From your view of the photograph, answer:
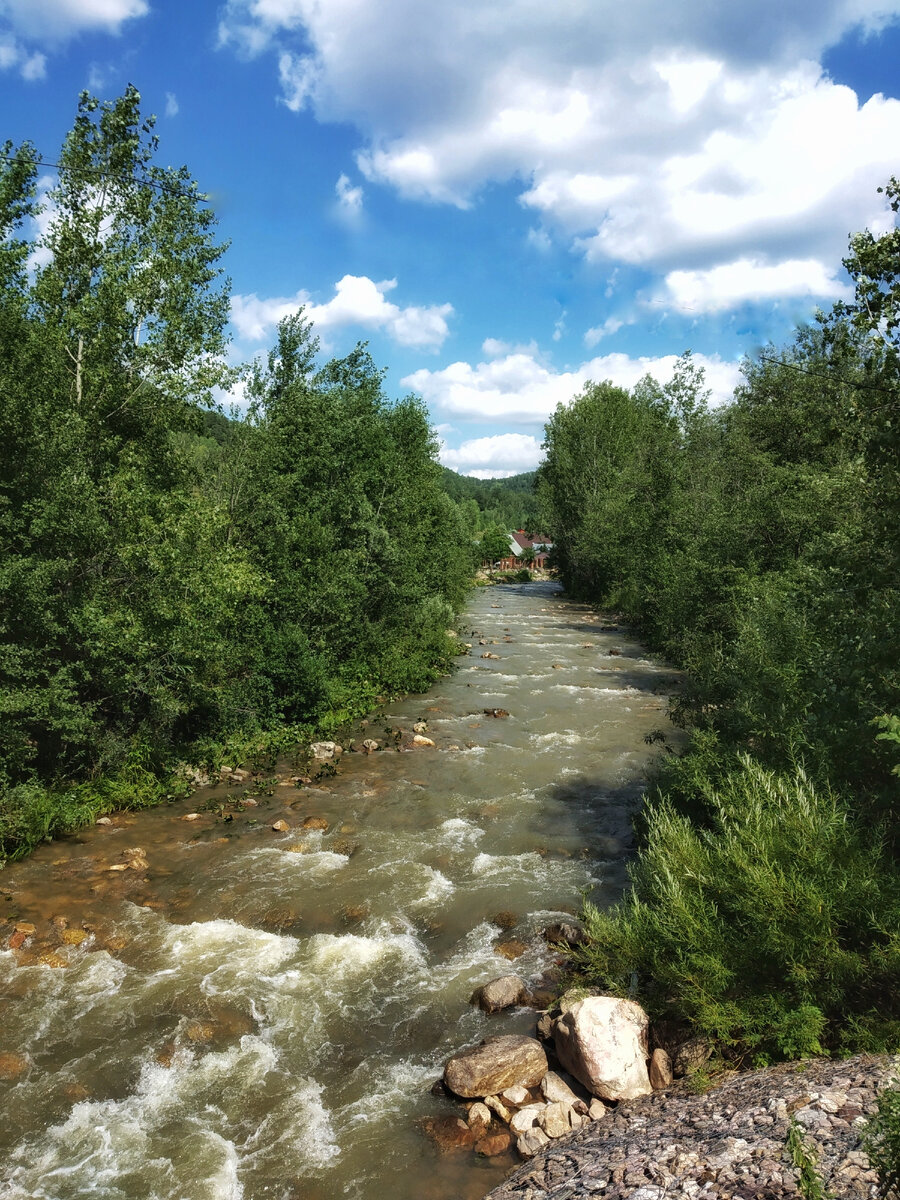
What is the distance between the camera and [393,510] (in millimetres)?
24312

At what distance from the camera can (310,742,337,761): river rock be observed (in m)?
16.9

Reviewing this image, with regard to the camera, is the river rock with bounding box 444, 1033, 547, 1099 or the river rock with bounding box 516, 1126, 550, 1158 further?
the river rock with bounding box 444, 1033, 547, 1099

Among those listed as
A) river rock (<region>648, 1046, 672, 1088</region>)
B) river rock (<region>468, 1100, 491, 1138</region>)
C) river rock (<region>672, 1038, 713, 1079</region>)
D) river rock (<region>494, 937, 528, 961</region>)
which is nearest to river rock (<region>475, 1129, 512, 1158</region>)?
river rock (<region>468, 1100, 491, 1138</region>)

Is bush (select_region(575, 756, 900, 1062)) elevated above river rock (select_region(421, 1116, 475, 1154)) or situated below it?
above

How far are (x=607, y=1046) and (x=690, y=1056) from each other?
2.37 ft

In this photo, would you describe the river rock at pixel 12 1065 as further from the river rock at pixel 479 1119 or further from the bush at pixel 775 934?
the bush at pixel 775 934

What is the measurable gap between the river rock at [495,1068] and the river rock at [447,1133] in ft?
0.97

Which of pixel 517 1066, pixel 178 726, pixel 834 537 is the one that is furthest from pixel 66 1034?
pixel 834 537

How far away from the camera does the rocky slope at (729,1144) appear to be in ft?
13.9

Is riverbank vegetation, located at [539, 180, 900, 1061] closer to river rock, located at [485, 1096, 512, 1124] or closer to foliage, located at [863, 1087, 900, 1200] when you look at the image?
river rock, located at [485, 1096, 512, 1124]

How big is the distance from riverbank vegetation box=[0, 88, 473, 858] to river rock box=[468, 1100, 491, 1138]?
27.4ft

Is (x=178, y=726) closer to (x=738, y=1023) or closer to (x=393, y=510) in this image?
(x=393, y=510)

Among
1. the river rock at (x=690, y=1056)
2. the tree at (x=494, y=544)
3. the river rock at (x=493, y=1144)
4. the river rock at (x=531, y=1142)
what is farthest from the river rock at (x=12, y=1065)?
the tree at (x=494, y=544)

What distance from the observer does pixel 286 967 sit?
29.4 ft
